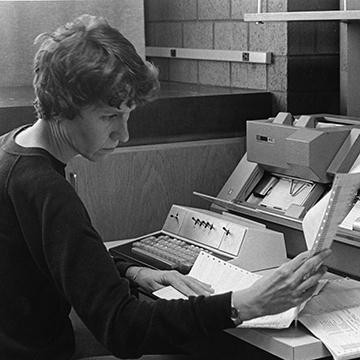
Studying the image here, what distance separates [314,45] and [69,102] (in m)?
1.64

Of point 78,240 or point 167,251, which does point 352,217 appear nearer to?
point 167,251

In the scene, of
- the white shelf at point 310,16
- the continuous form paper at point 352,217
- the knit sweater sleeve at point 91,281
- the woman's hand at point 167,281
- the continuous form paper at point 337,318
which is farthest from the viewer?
the white shelf at point 310,16

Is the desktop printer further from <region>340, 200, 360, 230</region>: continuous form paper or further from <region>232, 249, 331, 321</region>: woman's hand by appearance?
<region>232, 249, 331, 321</region>: woman's hand

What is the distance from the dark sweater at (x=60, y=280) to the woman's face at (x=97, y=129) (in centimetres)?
7

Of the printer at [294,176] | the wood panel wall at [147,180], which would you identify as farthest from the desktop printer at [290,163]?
the wood panel wall at [147,180]

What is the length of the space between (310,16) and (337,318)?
3.79ft

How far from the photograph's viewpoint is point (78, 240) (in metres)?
1.70

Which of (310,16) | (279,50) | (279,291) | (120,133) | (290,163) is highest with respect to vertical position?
(310,16)

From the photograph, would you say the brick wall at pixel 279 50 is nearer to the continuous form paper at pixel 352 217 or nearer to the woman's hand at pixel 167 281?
the continuous form paper at pixel 352 217

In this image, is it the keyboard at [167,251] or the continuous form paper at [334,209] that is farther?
the keyboard at [167,251]

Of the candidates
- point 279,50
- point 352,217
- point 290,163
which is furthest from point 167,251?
point 279,50

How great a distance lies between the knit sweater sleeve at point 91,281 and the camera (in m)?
1.70

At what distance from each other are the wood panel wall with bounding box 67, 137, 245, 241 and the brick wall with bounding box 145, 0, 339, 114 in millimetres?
298

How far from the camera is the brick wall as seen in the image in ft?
10.4
